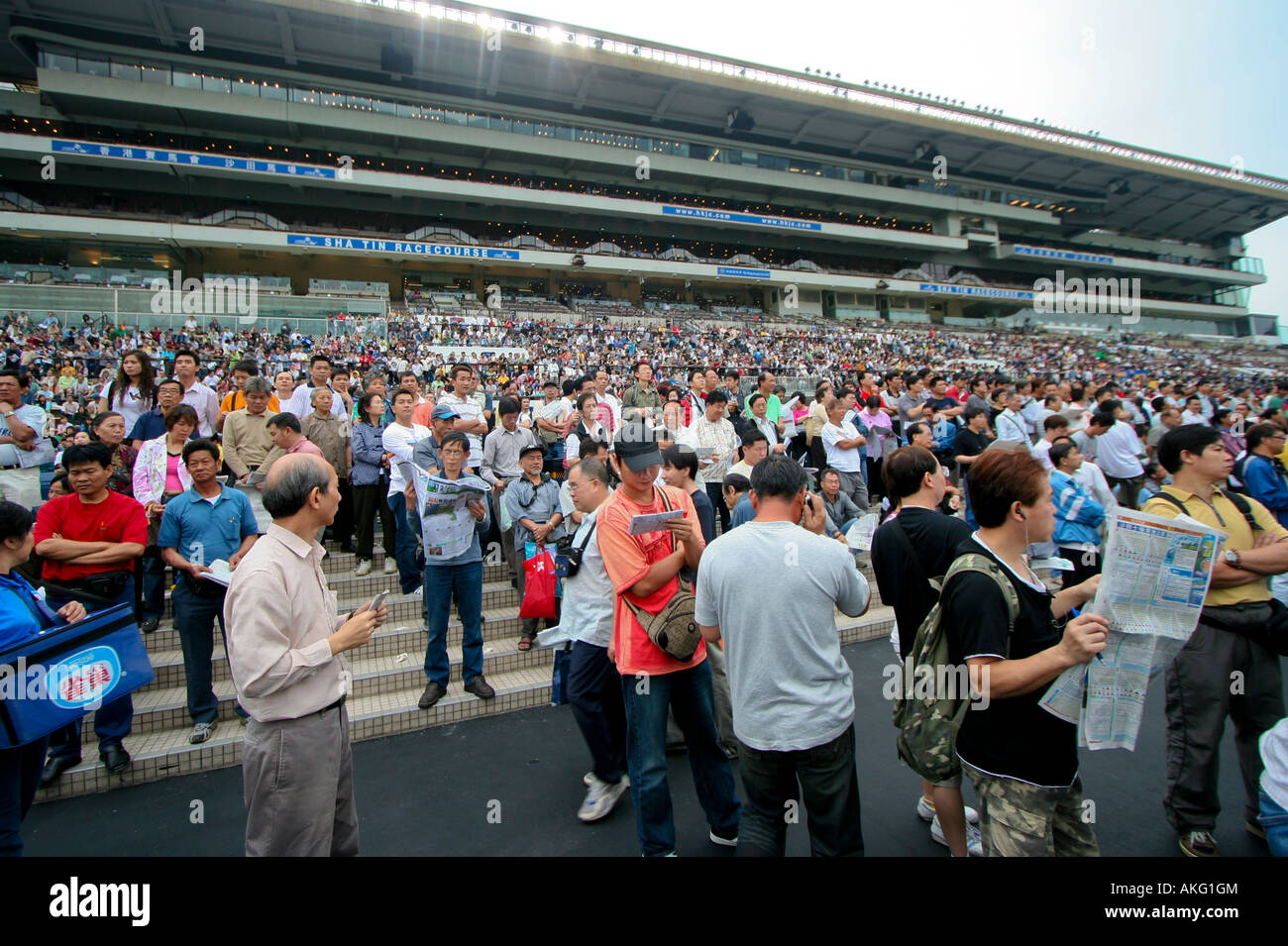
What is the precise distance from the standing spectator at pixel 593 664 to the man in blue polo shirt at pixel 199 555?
2.16 meters

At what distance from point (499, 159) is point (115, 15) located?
679 inches

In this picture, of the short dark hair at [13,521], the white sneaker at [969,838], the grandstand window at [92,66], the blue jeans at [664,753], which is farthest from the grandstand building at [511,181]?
the white sneaker at [969,838]

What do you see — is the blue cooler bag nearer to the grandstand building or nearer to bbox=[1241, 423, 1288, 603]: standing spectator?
bbox=[1241, 423, 1288, 603]: standing spectator

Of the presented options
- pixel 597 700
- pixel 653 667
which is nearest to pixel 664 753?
pixel 653 667

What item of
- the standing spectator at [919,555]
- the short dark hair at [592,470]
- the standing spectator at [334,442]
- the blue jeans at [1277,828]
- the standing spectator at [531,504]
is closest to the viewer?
the blue jeans at [1277,828]

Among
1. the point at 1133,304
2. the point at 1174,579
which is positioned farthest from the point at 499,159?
the point at 1133,304

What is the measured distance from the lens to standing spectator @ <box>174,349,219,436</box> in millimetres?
5098

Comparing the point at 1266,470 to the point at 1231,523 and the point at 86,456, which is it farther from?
the point at 86,456

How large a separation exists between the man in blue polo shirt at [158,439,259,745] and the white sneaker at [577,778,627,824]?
238 centimetres

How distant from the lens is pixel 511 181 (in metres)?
34.4

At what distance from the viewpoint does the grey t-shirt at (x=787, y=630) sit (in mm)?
1913

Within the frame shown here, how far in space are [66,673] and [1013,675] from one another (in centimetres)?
321

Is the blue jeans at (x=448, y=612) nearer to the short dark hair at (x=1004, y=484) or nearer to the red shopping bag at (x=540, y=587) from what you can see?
the red shopping bag at (x=540, y=587)

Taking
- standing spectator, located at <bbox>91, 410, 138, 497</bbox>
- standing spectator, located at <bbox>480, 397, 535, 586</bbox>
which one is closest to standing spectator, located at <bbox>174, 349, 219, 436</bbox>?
standing spectator, located at <bbox>91, 410, 138, 497</bbox>
